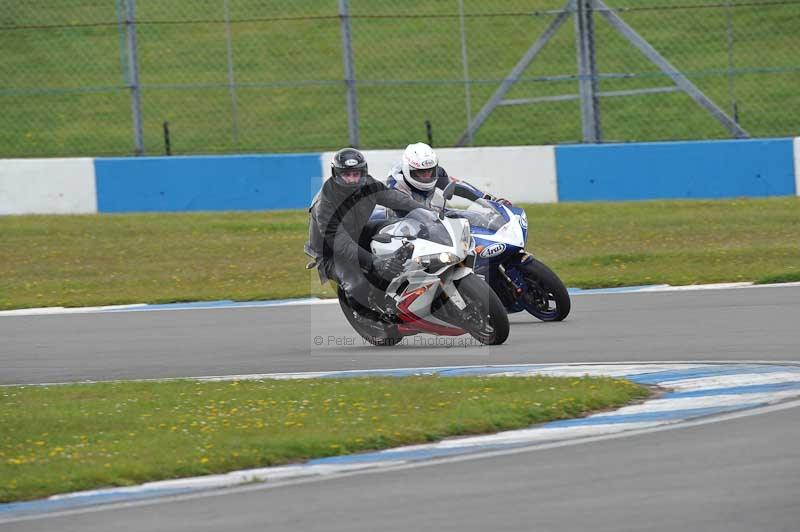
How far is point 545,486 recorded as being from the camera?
642cm

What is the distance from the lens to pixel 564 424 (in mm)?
7812

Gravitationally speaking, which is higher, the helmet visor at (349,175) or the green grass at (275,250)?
the helmet visor at (349,175)

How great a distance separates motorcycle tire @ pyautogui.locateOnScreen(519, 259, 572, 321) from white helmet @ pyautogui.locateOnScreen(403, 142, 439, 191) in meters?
0.98

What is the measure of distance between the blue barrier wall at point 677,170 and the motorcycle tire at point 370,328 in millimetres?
8062

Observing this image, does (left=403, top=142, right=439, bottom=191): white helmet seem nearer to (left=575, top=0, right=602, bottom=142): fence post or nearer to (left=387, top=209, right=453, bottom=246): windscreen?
(left=387, top=209, right=453, bottom=246): windscreen

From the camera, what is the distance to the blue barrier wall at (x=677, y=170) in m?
18.2

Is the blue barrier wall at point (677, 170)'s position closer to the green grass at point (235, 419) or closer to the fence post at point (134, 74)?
the fence post at point (134, 74)

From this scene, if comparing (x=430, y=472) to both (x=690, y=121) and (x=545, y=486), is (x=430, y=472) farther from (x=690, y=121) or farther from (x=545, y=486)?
(x=690, y=121)

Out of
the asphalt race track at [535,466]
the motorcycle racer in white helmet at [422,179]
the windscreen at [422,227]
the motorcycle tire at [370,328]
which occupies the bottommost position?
the asphalt race track at [535,466]

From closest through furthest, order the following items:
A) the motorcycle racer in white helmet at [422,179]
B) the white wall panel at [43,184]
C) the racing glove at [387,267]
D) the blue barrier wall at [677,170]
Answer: the racing glove at [387,267] < the motorcycle racer in white helmet at [422,179] < the blue barrier wall at [677,170] < the white wall panel at [43,184]

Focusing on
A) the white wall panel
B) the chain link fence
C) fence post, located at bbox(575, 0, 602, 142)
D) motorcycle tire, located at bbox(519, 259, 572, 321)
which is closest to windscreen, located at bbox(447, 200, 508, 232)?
motorcycle tire, located at bbox(519, 259, 572, 321)

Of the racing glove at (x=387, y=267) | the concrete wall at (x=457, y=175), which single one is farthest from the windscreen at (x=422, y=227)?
the concrete wall at (x=457, y=175)

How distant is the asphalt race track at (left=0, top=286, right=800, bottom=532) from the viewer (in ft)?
19.4

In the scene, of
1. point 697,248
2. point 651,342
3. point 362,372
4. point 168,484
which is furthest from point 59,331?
point 697,248
